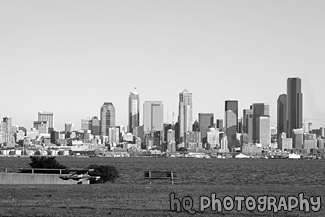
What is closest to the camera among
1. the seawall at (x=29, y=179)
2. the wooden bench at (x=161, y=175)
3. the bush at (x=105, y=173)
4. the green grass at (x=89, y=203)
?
the green grass at (x=89, y=203)

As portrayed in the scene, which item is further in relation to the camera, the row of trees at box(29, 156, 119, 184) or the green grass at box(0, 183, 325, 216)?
the row of trees at box(29, 156, 119, 184)

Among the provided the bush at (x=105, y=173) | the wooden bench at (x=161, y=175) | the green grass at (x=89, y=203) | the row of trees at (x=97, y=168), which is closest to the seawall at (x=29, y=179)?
the row of trees at (x=97, y=168)

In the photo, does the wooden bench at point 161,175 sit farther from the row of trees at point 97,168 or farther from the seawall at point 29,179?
the seawall at point 29,179

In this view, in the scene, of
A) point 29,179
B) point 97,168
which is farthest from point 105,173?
point 29,179

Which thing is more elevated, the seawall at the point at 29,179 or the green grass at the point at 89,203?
the seawall at the point at 29,179

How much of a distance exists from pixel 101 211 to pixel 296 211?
5.78 meters

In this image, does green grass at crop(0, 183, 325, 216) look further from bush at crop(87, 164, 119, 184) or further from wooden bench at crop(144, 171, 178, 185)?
bush at crop(87, 164, 119, 184)

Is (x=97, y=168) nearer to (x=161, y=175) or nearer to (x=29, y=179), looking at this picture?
(x=161, y=175)

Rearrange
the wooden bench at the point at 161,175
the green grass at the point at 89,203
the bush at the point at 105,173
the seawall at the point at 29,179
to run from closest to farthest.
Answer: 1. the green grass at the point at 89,203
2. the seawall at the point at 29,179
3. the wooden bench at the point at 161,175
4. the bush at the point at 105,173

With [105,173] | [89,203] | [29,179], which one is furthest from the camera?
[105,173]

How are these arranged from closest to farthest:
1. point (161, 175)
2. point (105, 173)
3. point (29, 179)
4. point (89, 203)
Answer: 1. point (89, 203)
2. point (29, 179)
3. point (161, 175)
4. point (105, 173)

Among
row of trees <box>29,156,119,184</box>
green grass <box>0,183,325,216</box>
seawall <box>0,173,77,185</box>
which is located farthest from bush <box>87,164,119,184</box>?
green grass <box>0,183,325,216</box>

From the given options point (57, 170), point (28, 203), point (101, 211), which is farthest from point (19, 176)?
point (101, 211)

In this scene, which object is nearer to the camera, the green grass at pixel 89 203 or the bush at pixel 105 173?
the green grass at pixel 89 203
